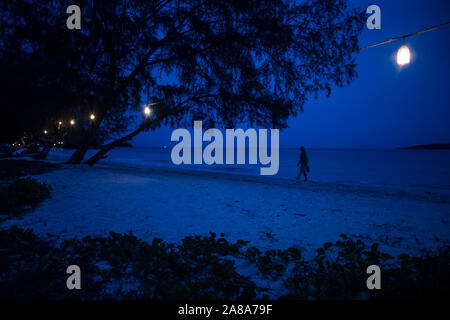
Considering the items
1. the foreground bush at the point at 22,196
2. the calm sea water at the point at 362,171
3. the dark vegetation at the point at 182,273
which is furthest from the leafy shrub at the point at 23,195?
the calm sea water at the point at 362,171

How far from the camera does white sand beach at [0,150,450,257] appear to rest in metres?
4.21

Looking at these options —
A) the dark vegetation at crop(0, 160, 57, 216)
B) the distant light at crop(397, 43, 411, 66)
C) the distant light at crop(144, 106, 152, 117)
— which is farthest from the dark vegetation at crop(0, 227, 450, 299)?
the distant light at crop(144, 106, 152, 117)

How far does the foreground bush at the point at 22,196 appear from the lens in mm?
4695

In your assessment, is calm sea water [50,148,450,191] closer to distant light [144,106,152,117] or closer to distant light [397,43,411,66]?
distant light [144,106,152,117]

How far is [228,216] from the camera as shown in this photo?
546cm

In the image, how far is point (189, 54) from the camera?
7059mm

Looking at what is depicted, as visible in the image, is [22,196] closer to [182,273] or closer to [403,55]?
[182,273]

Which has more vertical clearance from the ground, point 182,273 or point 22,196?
point 22,196

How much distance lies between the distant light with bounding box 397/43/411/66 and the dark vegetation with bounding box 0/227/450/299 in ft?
16.9

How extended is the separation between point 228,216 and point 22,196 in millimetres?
4587

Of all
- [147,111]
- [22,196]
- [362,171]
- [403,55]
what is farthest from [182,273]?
[362,171]

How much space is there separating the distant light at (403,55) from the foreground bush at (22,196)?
9429 millimetres
